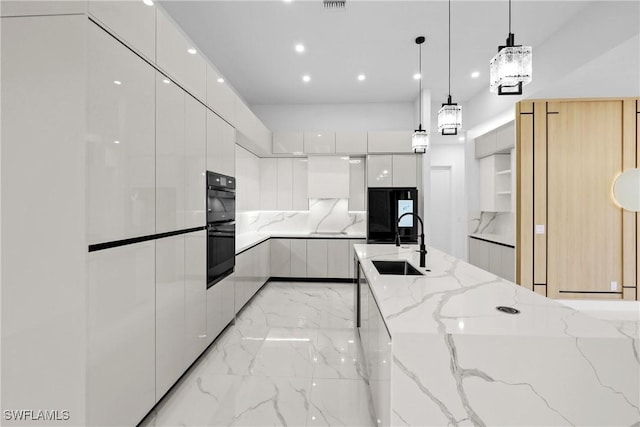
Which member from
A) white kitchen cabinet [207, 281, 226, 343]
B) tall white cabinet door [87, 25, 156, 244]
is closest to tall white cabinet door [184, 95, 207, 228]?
tall white cabinet door [87, 25, 156, 244]

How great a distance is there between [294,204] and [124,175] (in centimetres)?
372

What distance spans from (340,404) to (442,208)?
546 cm

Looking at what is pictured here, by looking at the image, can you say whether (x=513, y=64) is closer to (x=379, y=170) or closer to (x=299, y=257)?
(x=379, y=170)

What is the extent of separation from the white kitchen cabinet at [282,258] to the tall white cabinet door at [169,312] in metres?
2.81

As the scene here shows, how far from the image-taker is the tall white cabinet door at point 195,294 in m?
2.14

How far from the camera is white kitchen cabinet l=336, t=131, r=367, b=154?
4.83 m

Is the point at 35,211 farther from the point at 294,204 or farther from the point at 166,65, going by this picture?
the point at 294,204

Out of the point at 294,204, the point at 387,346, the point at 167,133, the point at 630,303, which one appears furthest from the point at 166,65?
the point at 630,303

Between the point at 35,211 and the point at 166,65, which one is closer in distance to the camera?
the point at 35,211

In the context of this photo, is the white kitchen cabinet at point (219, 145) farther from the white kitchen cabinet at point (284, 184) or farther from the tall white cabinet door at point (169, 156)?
the white kitchen cabinet at point (284, 184)

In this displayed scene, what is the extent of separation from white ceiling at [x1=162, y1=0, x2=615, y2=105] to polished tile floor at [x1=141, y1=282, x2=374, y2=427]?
128 inches

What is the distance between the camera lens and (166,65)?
1.88 metres

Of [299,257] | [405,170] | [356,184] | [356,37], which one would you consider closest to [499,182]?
[405,170]

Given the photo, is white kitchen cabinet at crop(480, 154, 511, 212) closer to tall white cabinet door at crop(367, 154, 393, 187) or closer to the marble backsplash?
tall white cabinet door at crop(367, 154, 393, 187)
